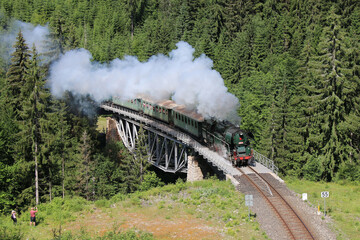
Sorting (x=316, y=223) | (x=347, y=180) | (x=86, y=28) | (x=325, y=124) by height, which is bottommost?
(x=316, y=223)

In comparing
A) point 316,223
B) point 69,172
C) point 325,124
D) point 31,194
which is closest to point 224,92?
point 325,124

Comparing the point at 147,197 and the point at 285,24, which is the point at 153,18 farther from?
the point at 147,197

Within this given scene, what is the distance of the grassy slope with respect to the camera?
23.2 meters

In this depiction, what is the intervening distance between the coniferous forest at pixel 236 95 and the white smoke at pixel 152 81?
2898mm

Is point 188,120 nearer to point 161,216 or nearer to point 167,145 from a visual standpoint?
point 167,145

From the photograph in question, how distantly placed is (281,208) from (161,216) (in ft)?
25.7

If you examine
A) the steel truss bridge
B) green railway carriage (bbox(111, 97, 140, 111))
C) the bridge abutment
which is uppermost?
green railway carriage (bbox(111, 97, 140, 111))

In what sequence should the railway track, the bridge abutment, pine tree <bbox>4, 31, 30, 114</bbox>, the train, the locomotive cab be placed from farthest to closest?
1. pine tree <bbox>4, 31, 30, 114</bbox>
2. the bridge abutment
3. the train
4. the locomotive cab
5. the railway track

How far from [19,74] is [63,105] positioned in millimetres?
7036

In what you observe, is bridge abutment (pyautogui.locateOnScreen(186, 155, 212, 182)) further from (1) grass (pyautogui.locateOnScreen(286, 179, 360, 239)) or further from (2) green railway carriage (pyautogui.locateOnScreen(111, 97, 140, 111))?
(2) green railway carriage (pyautogui.locateOnScreen(111, 97, 140, 111))

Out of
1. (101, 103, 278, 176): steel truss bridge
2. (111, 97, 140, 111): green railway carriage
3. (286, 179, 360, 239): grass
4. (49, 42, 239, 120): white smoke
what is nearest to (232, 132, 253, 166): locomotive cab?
(101, 103, 278, 176): steel truss bridge

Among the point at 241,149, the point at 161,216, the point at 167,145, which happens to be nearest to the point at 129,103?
the point at 167,145

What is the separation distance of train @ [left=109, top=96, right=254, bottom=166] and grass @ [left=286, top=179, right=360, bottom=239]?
452 cm

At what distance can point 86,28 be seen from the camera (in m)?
113
